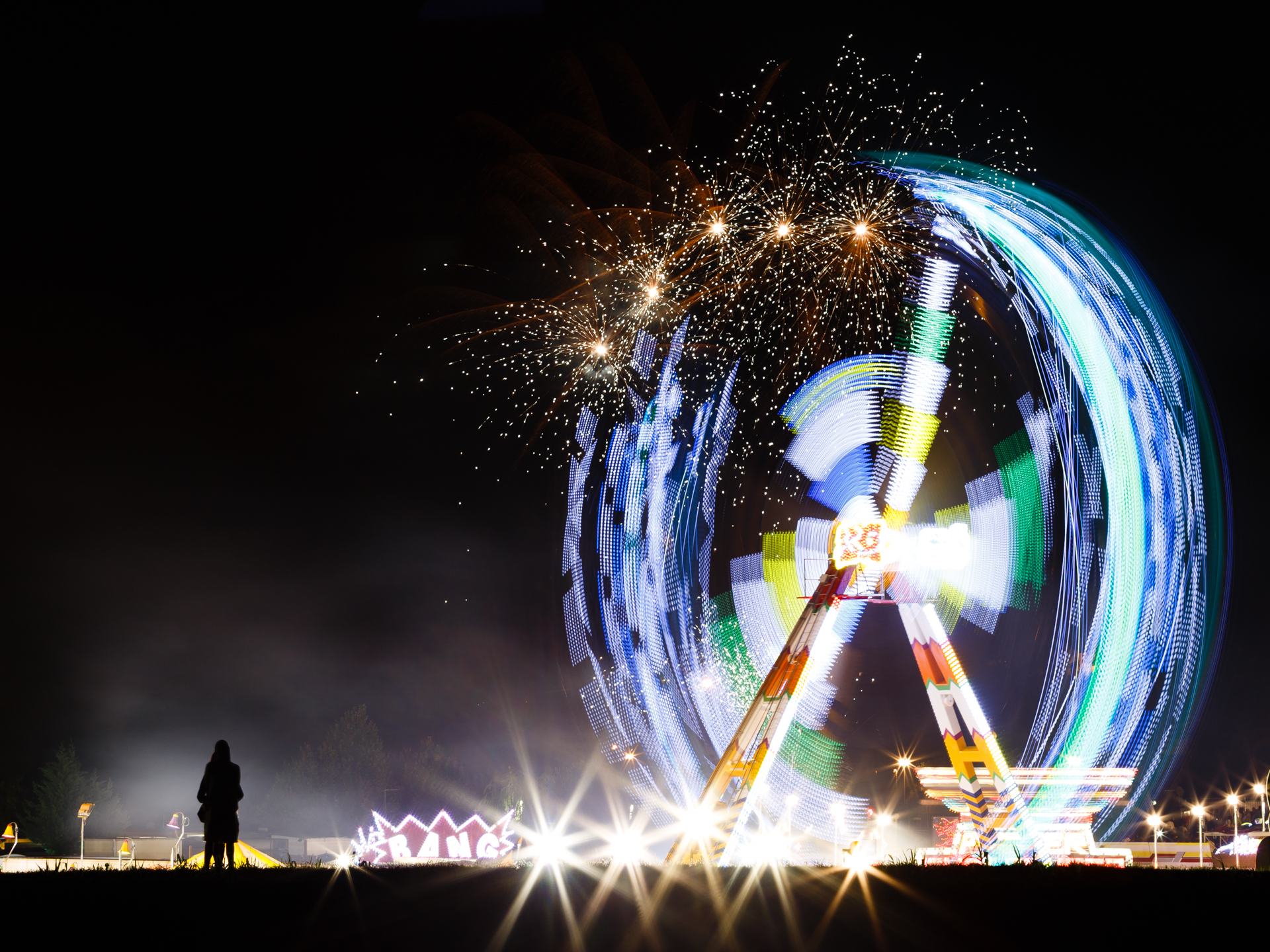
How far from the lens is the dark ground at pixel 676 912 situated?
557cm

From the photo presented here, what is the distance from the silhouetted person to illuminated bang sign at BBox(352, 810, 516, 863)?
74.0ft

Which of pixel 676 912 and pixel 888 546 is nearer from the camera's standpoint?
pixel 676 912

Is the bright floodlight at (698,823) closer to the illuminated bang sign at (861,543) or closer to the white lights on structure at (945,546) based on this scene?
the illuminated bang sign at (861,543)

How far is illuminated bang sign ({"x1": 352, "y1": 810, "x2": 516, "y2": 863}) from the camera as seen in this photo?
3238cm

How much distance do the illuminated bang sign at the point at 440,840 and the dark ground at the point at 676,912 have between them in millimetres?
27604

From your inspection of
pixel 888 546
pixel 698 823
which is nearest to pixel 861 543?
pixel 888 546

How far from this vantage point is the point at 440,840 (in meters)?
32.5

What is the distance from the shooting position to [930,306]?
2097 centimetres

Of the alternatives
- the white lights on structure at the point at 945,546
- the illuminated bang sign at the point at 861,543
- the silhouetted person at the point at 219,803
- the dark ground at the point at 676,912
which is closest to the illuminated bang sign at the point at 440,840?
the illuminated bang sign at the point at 861,543

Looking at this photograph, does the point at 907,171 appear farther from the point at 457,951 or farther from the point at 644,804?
the point at 644,804

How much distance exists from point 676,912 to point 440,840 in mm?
28854

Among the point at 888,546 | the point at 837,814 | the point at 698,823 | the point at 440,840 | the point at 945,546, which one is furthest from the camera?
the point at 837,814

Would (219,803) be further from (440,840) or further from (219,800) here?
(440,840)

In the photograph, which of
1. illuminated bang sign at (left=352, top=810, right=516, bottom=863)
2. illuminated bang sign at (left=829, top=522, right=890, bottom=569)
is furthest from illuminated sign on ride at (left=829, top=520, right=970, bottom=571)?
illuminated bang sign at (left=352, top=810, right=516, bottom=863)
